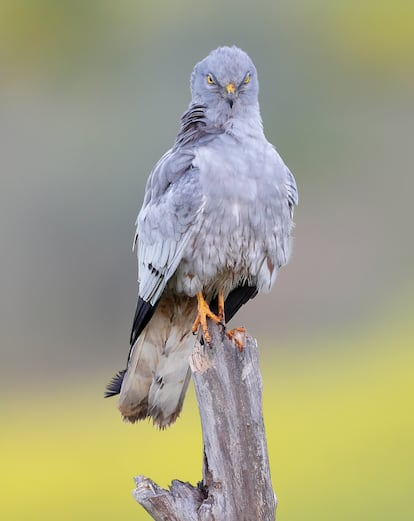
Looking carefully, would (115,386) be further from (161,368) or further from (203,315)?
(203,315)

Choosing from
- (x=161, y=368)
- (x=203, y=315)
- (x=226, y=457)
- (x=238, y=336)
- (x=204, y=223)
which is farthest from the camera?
(x=161, y=368)

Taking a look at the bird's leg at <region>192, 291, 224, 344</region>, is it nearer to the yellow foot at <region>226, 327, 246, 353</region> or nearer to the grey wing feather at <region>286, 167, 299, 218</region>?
the yellow foot at <region>226, 327, 246, 353</region>

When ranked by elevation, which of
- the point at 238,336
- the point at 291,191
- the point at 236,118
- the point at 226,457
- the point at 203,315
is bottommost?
the point at 226,457

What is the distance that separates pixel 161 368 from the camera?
16.6 ft

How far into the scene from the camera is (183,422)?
11.6 metres

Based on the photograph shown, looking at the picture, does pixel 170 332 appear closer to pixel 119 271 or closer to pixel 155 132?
pixel 119 271

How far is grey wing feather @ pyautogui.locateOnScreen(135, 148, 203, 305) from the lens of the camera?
4840 millimetres

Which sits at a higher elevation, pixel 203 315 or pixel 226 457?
pixel 203 315

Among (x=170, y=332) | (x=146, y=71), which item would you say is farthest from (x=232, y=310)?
(x=146, y=71)

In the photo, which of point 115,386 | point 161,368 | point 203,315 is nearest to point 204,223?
point 203,315

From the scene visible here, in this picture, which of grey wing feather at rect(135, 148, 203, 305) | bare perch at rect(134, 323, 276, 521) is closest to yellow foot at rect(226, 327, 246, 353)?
bare perch at rect(134, 323, 276, 521)

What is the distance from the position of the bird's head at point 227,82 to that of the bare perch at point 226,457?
1.32 meters

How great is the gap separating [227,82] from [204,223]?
2.34 ft

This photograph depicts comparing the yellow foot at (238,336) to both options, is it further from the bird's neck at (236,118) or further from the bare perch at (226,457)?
the bird's neck at (236,118)
